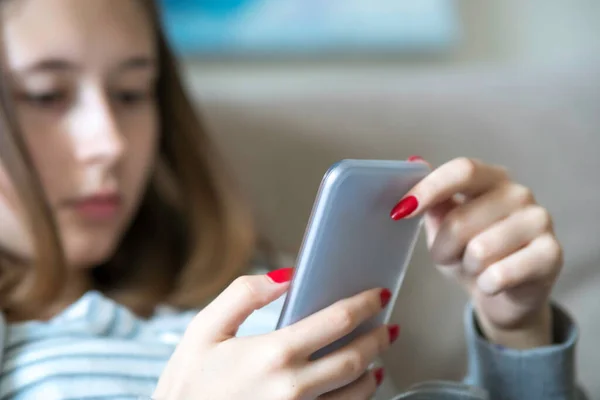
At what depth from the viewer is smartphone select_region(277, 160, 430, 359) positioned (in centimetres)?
35

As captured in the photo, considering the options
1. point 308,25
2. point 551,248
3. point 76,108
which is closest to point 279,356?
point 551,248

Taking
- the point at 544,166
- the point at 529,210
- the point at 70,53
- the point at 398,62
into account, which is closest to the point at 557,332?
the point at 529,210

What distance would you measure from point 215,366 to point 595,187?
0.61m

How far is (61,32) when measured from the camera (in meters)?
0.55

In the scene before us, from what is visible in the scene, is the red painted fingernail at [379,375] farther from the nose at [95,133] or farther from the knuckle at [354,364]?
the nose at [95,133]

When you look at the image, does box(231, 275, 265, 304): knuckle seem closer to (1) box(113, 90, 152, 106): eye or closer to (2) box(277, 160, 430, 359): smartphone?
(2) box(277, 160, 430, 359): smartphone

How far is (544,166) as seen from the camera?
30.8 inches

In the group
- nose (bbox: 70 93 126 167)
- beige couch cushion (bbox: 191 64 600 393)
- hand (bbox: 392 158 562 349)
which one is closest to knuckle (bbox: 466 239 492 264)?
hand (bbox: 392 158 562 349)

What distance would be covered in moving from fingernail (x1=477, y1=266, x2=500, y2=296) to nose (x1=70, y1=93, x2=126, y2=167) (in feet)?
1.15

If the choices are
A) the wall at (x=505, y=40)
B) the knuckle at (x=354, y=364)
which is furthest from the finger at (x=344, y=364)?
the wall at (x=505, y=40)

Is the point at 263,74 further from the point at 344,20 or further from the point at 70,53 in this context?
the point at 70,53

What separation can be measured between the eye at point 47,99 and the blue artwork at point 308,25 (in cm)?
48

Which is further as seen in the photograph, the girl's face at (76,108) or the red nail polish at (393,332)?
the girl's face at (76,108)

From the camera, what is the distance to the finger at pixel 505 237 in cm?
46
